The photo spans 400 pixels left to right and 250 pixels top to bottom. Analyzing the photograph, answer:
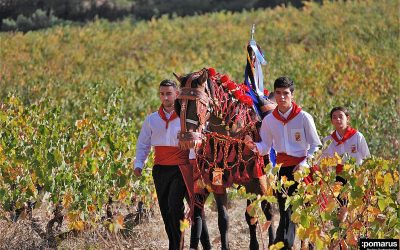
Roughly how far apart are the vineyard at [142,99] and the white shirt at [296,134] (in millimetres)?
628

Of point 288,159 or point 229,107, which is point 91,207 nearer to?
point 229,107

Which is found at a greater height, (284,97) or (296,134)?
(284,97)

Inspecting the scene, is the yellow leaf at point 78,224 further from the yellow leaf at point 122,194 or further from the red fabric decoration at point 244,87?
the red fabric decoration at point 244,87

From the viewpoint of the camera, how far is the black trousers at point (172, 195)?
7766mm

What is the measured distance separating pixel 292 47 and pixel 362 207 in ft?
76.1

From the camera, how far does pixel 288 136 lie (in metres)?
7.46

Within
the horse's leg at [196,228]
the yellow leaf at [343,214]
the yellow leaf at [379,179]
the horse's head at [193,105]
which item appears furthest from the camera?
the horse's leg at [196,228]

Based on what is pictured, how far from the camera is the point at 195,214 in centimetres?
780

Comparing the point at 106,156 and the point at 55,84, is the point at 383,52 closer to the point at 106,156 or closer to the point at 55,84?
the point at 55,84

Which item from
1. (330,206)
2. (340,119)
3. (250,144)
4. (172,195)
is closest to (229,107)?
(250,144)

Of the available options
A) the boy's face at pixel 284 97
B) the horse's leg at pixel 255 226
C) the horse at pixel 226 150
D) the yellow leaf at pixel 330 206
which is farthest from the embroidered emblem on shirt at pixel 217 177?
the yellow leaf at pixel 330 206

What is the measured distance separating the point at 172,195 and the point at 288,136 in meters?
1.22

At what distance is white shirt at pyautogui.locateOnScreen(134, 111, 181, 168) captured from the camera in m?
7.79

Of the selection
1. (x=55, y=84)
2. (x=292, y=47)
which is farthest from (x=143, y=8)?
(x=55, y=84)
